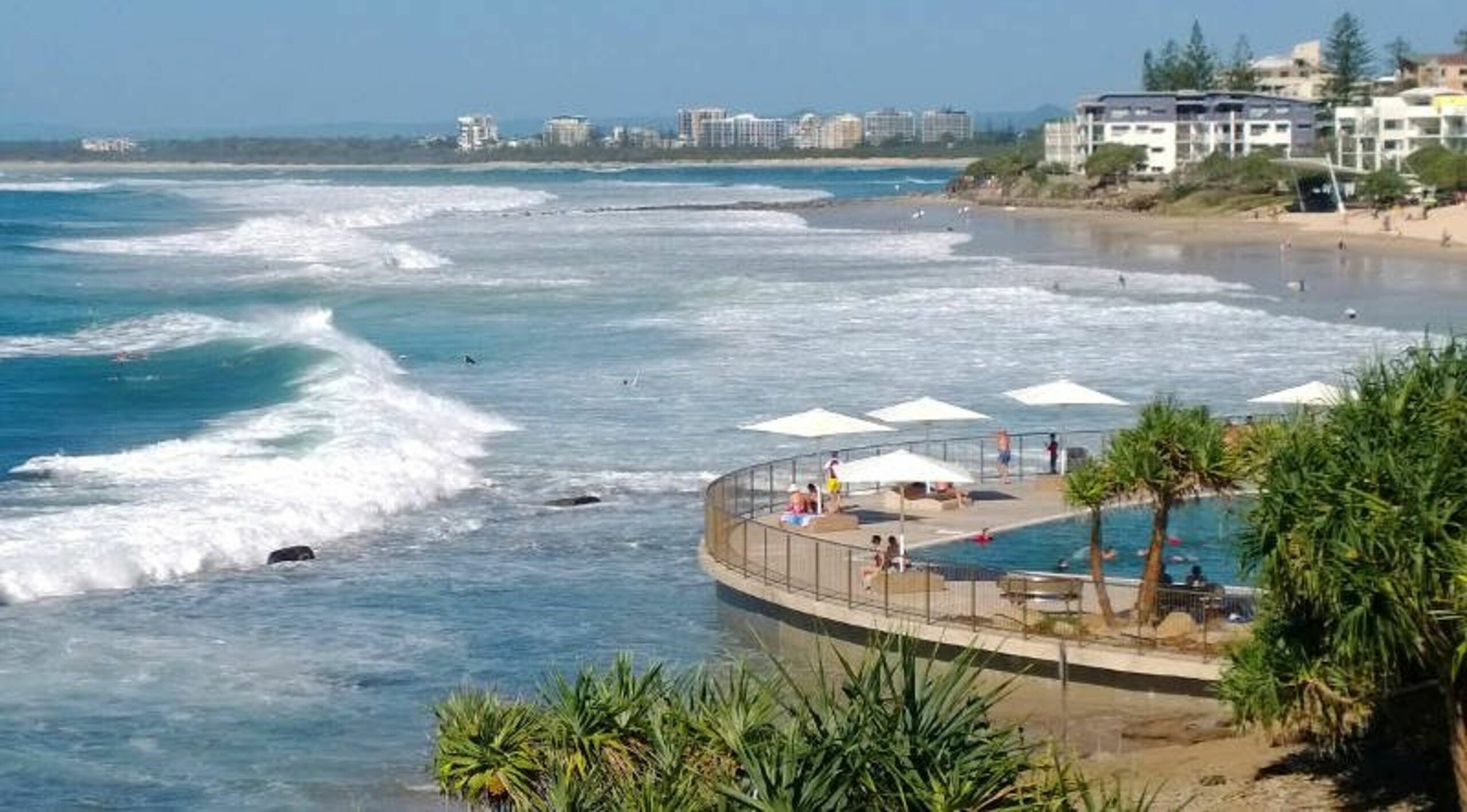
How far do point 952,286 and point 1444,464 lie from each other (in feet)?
176

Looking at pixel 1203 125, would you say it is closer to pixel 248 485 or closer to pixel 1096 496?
pixel 248 485

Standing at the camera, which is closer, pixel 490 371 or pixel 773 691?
pixel 773 691

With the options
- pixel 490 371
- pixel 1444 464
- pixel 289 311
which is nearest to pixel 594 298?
pixel 289 311

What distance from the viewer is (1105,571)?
899 inches

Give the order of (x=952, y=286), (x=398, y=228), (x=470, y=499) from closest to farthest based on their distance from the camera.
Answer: (x=470, y=499) → (x=952, y=286) → (x=398, y=228)

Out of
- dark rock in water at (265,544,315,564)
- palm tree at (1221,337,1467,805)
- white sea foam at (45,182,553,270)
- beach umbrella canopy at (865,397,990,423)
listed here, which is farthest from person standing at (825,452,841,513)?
white sea foam at (45,182,553,270)

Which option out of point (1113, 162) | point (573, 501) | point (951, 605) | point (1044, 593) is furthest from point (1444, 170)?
point (1044, 593)

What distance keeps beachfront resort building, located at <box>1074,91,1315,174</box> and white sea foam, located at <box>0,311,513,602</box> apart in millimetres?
103462

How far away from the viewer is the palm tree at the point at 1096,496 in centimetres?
1952

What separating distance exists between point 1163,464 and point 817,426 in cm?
773

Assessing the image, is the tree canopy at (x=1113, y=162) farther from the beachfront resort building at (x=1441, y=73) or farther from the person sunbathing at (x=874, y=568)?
the person sunbathing at (x=874, y=568)

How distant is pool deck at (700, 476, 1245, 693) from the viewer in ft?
62.1

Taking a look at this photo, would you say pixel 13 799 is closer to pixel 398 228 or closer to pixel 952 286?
pixel 952 286

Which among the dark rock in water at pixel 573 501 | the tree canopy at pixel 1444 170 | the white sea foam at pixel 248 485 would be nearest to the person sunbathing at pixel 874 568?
the dark rock in water at pixel 573 501
